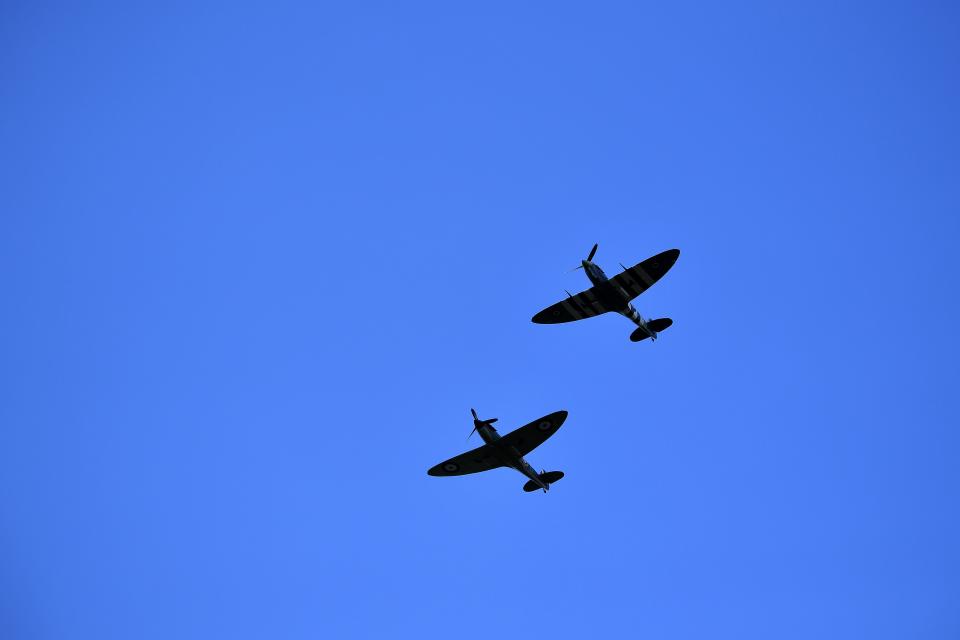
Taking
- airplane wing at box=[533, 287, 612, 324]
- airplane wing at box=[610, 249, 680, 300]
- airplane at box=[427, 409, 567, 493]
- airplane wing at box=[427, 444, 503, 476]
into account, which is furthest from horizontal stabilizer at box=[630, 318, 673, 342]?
airplane wing at box=[427, 444, 503, 476]

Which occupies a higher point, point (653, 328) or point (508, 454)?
point (653, 328)

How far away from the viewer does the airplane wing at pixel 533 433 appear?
119 ft

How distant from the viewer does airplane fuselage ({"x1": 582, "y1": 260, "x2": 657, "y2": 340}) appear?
38.0 meters

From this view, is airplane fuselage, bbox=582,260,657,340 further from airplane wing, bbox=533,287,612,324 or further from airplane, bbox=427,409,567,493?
airplane, bbox=427,409,567,493

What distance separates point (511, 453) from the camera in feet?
120

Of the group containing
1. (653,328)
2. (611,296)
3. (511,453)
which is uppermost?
(611,296)

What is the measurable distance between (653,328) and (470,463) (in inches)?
498

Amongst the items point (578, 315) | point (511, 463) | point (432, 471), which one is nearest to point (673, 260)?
point (578, 315)

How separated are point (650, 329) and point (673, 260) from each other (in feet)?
13.2

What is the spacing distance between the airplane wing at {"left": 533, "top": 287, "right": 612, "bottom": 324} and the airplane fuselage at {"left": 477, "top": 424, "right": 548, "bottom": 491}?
30.4 feet

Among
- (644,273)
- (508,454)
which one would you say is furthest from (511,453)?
(644,273)

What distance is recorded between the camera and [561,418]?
36.8 meters

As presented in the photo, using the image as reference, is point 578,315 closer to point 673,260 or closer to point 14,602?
point 673,260

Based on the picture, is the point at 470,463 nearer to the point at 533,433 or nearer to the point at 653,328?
the point at 533,433
